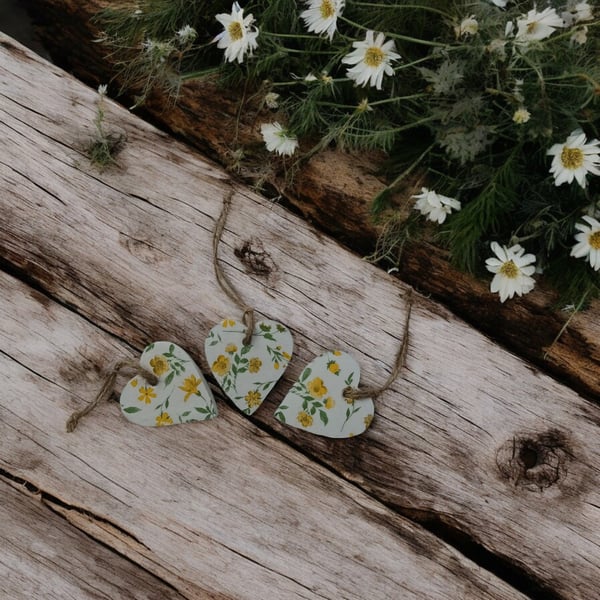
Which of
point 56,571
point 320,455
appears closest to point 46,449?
point 56,571

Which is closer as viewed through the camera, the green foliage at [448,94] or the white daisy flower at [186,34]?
the green foliage at [448,94]

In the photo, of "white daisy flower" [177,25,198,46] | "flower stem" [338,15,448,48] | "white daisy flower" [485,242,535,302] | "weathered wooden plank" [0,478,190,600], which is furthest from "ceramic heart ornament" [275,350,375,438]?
"white daisy flower" [177,25,198,46]

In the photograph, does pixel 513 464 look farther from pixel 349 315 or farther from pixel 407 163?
pixel 407 163

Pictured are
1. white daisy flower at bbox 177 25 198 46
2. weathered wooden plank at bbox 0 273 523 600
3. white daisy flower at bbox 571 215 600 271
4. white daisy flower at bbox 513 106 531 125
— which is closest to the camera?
white daisy flower at bbox 513 106 531 125

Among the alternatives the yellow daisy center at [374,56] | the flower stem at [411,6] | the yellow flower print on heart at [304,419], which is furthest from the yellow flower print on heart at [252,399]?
the flower stem at [411,6]

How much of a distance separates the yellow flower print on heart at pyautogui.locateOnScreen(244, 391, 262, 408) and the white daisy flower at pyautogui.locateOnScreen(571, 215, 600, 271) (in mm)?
798

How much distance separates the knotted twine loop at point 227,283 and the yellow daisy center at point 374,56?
0.50m

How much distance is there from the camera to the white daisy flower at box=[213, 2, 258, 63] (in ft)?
→ 6.01

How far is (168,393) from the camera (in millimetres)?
1896

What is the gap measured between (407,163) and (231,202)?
18.4 inches

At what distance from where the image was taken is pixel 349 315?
1968 millimetres

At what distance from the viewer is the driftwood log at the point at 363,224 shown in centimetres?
191

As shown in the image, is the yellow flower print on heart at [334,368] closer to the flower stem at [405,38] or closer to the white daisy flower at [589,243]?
the white daisy flower at [589,243]

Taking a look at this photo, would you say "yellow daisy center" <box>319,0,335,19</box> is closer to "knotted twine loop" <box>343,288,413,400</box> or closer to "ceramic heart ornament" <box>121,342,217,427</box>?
"knotted twine loop" <box>343,288,413,400</box>
